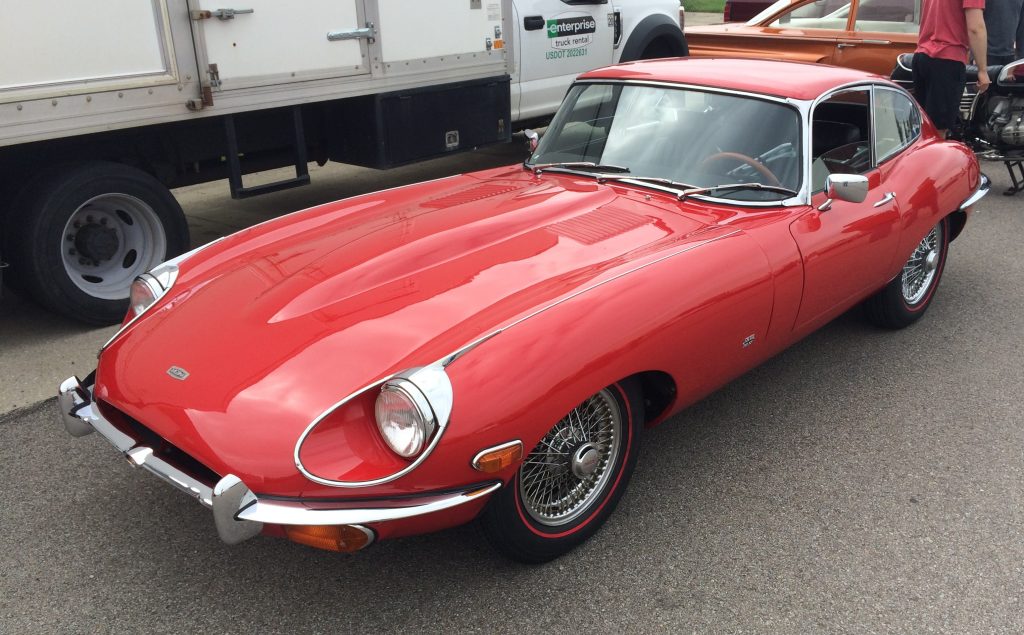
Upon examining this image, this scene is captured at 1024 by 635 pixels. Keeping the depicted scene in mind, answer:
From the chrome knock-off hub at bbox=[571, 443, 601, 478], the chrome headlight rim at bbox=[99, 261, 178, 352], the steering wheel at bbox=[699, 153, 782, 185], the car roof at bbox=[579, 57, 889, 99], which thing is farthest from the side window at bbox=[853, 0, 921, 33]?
the chrome headlight rim at bbox=[99, 261, 178, 352]

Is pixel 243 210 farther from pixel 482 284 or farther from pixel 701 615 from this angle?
pixel 701 615

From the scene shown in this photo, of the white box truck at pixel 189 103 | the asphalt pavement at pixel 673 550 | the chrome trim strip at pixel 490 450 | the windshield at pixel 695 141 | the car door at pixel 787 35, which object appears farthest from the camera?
the car door at pixel 787 35

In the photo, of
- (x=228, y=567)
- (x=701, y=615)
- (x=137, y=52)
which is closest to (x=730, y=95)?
(x=701, y=615)

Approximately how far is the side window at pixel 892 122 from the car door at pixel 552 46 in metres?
3.24

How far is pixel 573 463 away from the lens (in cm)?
274

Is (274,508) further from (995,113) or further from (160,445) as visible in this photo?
(995,113)

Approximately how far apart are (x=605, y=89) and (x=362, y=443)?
7.99 ft

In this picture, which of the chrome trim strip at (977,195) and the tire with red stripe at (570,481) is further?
the chrome trim strip at (977,195)

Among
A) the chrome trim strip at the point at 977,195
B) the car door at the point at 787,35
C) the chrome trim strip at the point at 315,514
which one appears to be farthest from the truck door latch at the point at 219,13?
the car door at the point at 787,35

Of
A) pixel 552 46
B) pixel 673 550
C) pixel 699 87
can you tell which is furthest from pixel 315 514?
pixel 552 46

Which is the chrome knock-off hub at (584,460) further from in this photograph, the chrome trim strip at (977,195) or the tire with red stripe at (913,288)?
the chrome trim strip at (977,195)

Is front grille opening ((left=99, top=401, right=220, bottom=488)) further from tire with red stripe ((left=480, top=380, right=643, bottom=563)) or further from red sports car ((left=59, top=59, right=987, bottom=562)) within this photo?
tire with red stripe ((left=480, top=380, right=643, bottom=563))

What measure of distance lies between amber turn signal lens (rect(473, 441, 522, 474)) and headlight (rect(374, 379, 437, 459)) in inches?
6.6

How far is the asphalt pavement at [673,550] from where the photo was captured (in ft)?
8.47
